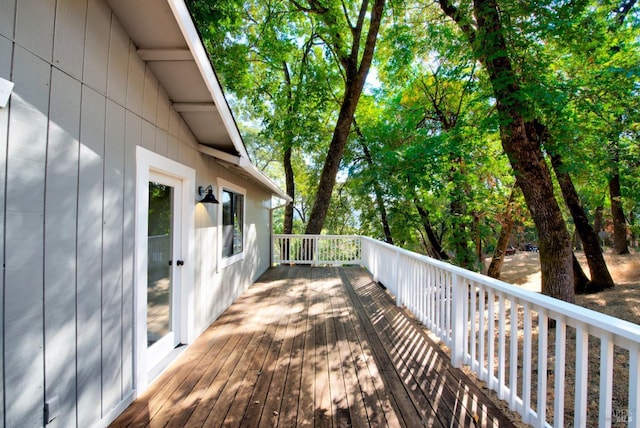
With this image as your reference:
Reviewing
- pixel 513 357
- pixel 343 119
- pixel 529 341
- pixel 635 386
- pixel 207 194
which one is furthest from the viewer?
pixel 343 119

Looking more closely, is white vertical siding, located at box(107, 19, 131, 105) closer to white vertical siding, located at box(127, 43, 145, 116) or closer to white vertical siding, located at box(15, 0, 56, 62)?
white vertical siding, located at box(127, 43, 145, 116)

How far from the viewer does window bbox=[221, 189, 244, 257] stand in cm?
457

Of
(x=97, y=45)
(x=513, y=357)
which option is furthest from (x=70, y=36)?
(x=513, y=357)

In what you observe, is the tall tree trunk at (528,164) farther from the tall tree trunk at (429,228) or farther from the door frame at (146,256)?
the door frame at (146,256)

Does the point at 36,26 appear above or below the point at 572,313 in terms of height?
above

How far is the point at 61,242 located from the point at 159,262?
1.26 m

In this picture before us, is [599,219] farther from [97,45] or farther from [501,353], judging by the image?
[97,45]

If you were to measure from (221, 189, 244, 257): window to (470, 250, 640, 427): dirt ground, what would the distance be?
3.75 meters

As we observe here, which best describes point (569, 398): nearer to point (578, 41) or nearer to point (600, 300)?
point (600, 300)

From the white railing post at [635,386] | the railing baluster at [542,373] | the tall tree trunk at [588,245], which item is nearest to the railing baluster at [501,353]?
the railing baluster at [542,373]

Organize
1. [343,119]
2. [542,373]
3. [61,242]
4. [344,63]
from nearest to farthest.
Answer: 1. [61,242]
2. [542,373]
3. [343,119]
4. [344,63]

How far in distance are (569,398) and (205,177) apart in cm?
467

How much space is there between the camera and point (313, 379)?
8.20 feet

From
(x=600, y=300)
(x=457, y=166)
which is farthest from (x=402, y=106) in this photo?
(x=600, y=300)
